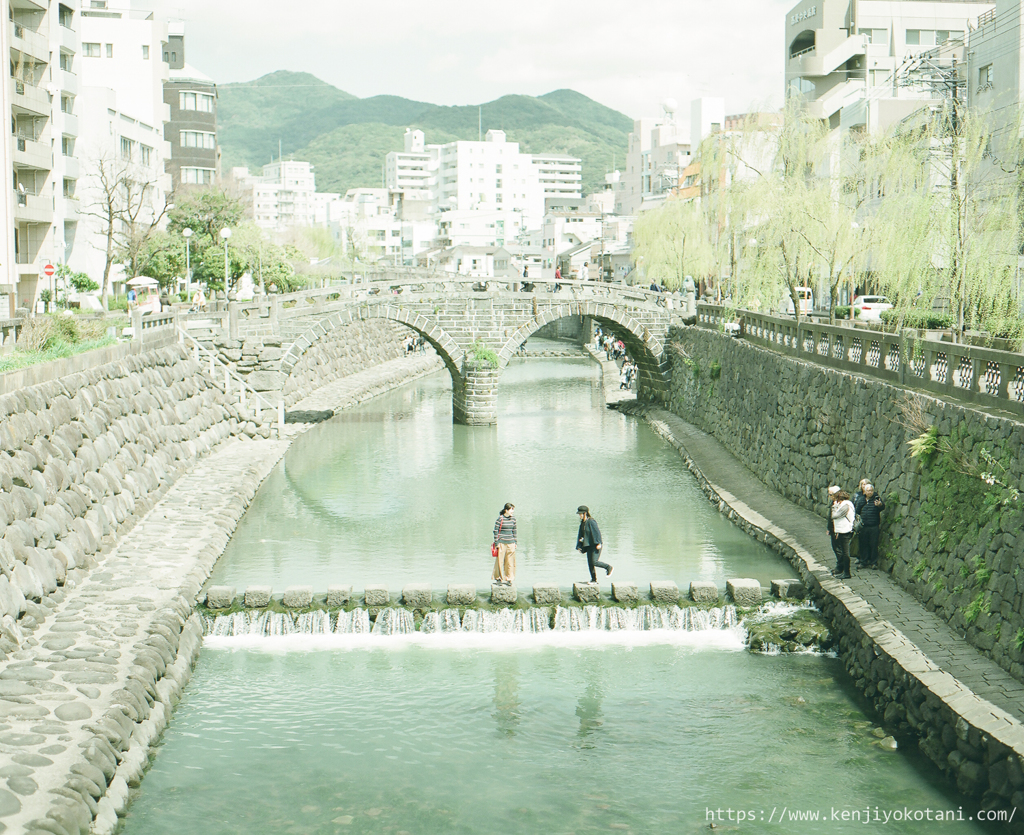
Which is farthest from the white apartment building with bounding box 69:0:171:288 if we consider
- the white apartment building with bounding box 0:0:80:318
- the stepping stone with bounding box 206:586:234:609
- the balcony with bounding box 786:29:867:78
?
the stepping stone with bounding box 206:586:234:609

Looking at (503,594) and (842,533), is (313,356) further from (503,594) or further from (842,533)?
(842,533)

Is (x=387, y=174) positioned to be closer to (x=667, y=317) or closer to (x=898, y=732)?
(x=667, y=317)

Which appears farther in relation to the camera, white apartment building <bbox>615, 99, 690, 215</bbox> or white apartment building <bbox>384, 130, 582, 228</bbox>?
white apartment building <bbox>384, 130, 582, 228</bbox>

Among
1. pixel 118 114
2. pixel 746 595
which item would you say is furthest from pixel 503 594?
pixel 118 114

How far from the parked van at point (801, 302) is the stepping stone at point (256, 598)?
17.3 meters

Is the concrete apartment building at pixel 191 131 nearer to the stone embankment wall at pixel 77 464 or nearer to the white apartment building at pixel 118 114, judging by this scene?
the white apartment building at pixel 118 114

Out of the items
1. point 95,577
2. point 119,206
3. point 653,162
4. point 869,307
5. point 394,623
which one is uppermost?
point 653,162

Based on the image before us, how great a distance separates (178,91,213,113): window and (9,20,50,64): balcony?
32.9 meters

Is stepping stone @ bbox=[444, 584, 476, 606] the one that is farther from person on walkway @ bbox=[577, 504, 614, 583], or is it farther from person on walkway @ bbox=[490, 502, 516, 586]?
person on walkway @ bbox=[577, 504, 614, 583]

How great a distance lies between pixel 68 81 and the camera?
4400cm

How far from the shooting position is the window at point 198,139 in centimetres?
7262

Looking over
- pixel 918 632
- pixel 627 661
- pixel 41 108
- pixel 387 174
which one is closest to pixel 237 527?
pixel 627 661

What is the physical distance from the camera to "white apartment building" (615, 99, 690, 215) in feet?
303

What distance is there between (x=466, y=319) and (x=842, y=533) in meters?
22.8
